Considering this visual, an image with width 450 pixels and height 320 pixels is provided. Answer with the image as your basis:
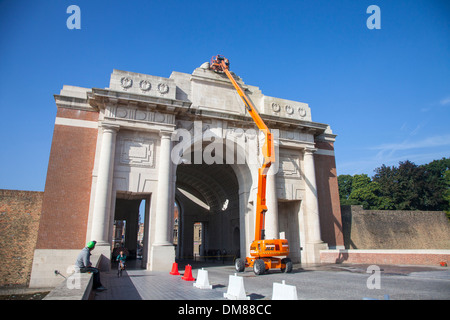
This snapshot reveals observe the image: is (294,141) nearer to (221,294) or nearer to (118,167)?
(118,167)

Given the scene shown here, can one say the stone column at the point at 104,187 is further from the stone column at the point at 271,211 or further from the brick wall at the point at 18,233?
the stone column at the point at 271,211

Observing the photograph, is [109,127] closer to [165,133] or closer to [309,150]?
[165,133]

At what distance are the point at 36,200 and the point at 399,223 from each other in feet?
100

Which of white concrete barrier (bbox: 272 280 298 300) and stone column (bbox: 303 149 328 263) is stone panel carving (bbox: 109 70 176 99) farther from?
white concrete barrier (bbox: 272 280 298 300)

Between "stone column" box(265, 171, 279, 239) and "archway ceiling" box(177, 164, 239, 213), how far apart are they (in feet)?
19.8

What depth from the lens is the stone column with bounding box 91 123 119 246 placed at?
1655 cm

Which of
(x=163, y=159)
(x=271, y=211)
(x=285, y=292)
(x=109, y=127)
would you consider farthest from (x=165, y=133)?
(x=285, y=292)

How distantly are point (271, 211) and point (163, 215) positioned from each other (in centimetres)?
712

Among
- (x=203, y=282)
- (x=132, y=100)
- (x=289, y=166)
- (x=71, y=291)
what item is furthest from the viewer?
(x=289, y=166)

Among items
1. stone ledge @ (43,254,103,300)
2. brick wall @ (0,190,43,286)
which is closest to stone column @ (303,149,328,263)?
stone ledge @ (43,254,103,300)

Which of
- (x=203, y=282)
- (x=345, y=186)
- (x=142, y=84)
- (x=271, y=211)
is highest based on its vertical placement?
(x=345, y=186)

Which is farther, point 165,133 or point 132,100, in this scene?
point 165,133

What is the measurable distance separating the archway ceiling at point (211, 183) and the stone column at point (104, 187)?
10971 millimetres

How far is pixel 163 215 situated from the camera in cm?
1777
